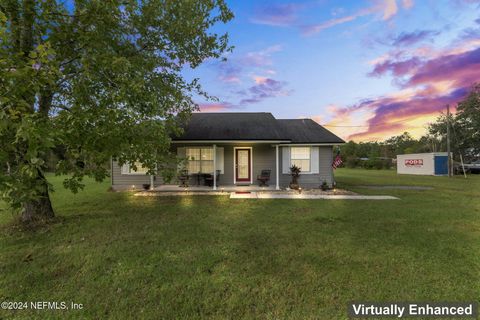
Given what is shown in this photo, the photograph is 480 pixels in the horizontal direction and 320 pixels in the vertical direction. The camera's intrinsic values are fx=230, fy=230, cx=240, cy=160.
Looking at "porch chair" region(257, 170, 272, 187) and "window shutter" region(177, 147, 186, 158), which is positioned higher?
"window shutter" region(177, 147, 186, 158)

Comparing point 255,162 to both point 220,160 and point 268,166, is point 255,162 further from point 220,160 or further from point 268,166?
point 220,160

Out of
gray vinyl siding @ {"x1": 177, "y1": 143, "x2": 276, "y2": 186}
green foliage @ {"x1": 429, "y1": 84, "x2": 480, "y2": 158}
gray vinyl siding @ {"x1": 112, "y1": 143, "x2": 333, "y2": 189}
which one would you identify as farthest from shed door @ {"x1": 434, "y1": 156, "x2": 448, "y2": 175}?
gray vinyl siding @ {"x1": 177, "y1": 143, "x2": 276, "y2": 186}

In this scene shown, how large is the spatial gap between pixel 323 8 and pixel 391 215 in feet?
32.1

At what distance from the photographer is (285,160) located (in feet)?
41.9

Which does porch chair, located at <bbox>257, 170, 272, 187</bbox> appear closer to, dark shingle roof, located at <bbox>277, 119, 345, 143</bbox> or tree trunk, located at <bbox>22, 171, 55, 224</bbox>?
dark shingle roof, located at <bbox>277, 119, 345, 143</bbox>

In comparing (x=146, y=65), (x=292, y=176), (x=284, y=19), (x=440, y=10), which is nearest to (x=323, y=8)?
(x=284, y=19)

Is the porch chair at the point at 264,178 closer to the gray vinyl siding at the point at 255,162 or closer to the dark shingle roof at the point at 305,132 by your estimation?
the gray vinyl siding at the point at 255,162

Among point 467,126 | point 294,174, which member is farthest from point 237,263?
point 467,126

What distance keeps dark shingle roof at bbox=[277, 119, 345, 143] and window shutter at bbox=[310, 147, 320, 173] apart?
52 centimetres

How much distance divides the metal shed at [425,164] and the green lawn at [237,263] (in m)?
21.8

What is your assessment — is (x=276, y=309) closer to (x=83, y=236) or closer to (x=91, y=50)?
(x=83, y=236)

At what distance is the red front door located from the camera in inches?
508

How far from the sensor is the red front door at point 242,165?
12914mm

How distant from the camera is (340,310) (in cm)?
259
